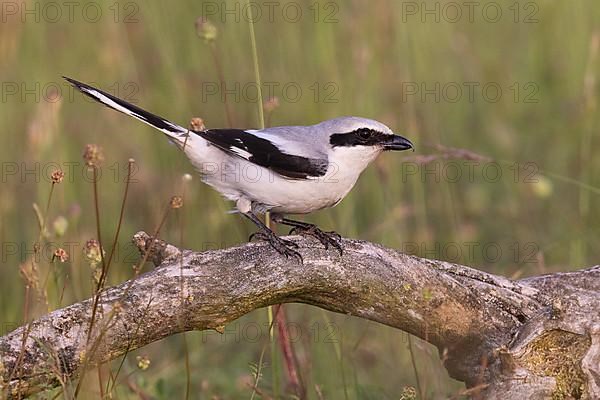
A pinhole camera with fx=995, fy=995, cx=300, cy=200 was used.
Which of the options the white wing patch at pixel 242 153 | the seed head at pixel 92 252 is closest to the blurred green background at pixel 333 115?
the white wing patch at pixel 242 153

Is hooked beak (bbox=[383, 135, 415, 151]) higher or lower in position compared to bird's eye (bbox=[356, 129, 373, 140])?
lower

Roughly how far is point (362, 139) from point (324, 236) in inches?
29.0

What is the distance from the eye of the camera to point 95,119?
7.39 metres

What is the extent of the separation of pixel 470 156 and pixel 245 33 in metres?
3.26

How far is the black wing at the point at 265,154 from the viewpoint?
4078mm

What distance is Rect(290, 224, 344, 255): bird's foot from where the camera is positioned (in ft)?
11.6

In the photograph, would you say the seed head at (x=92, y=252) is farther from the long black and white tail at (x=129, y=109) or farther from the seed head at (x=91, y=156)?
the long black and white tail at (x=129, y=109)

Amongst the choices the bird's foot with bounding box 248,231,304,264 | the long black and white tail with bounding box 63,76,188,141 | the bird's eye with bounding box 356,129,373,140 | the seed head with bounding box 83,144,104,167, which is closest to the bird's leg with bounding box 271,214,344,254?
the bird's foot with bounding box 248,231,304,264

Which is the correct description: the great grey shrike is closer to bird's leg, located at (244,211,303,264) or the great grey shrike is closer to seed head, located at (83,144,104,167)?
bird's leg, located at (244,211,303,264)

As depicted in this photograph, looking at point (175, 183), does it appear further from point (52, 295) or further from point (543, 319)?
point (543, 319)

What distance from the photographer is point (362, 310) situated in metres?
3.43

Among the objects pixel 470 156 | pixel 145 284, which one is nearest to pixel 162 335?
pixel 145 284

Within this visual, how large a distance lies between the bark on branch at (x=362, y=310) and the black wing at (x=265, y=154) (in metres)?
0.46

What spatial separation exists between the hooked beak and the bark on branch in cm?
81
